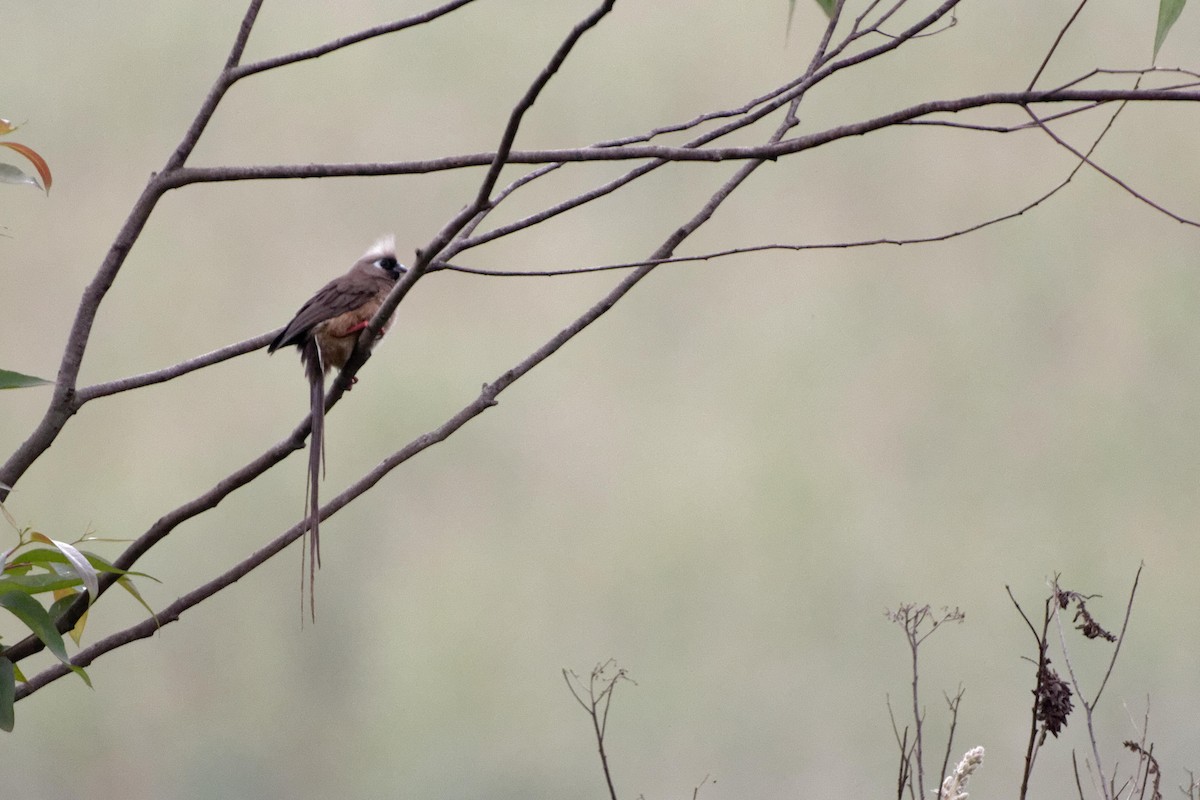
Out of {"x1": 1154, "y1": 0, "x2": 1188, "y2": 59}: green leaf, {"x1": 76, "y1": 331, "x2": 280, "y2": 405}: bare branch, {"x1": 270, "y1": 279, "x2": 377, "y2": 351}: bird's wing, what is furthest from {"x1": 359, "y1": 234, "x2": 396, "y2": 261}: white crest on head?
{"x1": 1154, "y1": 0, "x2": 1188, "y2": 59}: green leaf

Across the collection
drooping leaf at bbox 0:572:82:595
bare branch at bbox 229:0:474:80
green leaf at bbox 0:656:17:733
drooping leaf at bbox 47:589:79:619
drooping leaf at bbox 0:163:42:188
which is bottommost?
green leaf at bbox 0:656:17:733

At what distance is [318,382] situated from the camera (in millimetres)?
1497

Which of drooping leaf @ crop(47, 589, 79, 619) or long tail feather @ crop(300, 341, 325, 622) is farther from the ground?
long tail feather @ crop(300, 341, 325, 622)

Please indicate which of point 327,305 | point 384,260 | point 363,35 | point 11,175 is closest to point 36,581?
point 11,175

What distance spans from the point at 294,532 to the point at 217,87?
0.48 meters

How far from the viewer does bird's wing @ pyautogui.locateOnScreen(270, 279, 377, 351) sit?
160 centimetres

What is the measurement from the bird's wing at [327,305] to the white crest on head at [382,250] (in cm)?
22

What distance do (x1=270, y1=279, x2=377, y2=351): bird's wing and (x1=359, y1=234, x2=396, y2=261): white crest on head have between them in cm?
22

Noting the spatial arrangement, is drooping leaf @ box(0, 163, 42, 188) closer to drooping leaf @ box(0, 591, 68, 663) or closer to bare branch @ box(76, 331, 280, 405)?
bare branch @ box(76, 331, 280, 405)

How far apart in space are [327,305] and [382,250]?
34 cm

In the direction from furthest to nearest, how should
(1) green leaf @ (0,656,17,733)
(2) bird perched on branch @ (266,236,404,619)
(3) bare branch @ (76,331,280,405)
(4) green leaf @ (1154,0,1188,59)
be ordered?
(2) bird perched on branch @ (266,236,404,619) < (3) bare branch @ (76,331,280,405) < (1) green leaf @ (0,656,17,733) < (4) green leaf @ (1154,0,1188,59)

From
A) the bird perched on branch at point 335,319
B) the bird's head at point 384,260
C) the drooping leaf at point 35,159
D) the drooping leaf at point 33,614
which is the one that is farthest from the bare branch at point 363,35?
the bird's head at point 384,260

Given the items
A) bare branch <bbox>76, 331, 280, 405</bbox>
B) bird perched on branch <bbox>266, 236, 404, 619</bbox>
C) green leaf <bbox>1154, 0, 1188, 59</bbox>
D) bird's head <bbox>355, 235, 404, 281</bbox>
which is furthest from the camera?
bird's head <bbox>355, 235, 404, 281</bbox>

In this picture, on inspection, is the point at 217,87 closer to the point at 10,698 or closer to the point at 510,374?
the point at 510,374
